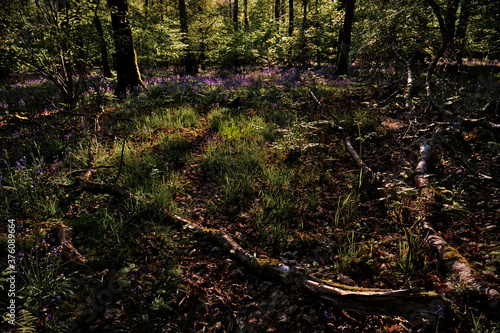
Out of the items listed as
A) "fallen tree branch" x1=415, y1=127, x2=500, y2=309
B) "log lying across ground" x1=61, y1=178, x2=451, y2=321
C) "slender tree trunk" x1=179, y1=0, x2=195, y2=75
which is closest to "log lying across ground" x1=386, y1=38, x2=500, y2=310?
"fallen tree branch" x1=415, y1=127, x2=500, y2=309

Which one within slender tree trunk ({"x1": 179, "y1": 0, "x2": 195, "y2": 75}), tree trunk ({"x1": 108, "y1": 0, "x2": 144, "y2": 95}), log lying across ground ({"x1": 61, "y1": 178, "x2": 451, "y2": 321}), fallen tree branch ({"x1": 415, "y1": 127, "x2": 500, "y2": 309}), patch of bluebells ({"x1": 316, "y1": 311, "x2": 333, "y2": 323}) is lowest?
patch of bluebells ({"x1": 316, "y1": 311, "x2": 333, "y2": 323})

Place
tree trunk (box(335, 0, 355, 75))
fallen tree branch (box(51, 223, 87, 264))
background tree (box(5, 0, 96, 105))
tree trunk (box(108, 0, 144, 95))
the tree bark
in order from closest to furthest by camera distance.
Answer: fallen tree branch (box(51, 223, 87, 264)) < the tree bark < background tree (box(5, 0, 96, 105)) < tree trunk (box(108, 0, 144, 95)) < tree trunk (box(335, 0, 355, 75))

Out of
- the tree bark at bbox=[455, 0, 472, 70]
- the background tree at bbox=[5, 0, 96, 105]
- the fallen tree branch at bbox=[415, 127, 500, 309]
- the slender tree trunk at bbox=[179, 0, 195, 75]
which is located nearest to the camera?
the fallen tree branch at bbox=[415, 127, 500, 309]

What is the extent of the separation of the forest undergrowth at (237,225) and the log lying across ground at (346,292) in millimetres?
74

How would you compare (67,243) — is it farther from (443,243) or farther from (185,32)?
(185,32)

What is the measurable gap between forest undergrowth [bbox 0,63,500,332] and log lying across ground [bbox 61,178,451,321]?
7 cm

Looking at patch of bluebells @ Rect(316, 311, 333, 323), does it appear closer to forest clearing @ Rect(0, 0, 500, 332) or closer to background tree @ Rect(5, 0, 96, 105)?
forest clearing @ Rect(0, 0, 500, 332)

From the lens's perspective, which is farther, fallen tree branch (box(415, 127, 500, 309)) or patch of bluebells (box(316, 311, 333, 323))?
patch of bluebells (box(316, 311, 333, 323))

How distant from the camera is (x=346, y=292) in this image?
7.24 feet

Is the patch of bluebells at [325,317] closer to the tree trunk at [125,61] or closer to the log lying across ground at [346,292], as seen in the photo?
the log lying across ground at [346,292]

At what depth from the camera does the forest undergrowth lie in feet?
7.16

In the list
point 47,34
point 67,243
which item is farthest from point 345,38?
point 67,243

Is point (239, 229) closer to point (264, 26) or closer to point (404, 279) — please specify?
point (404, 279)

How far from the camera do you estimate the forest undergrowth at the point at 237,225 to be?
7.16 ft
